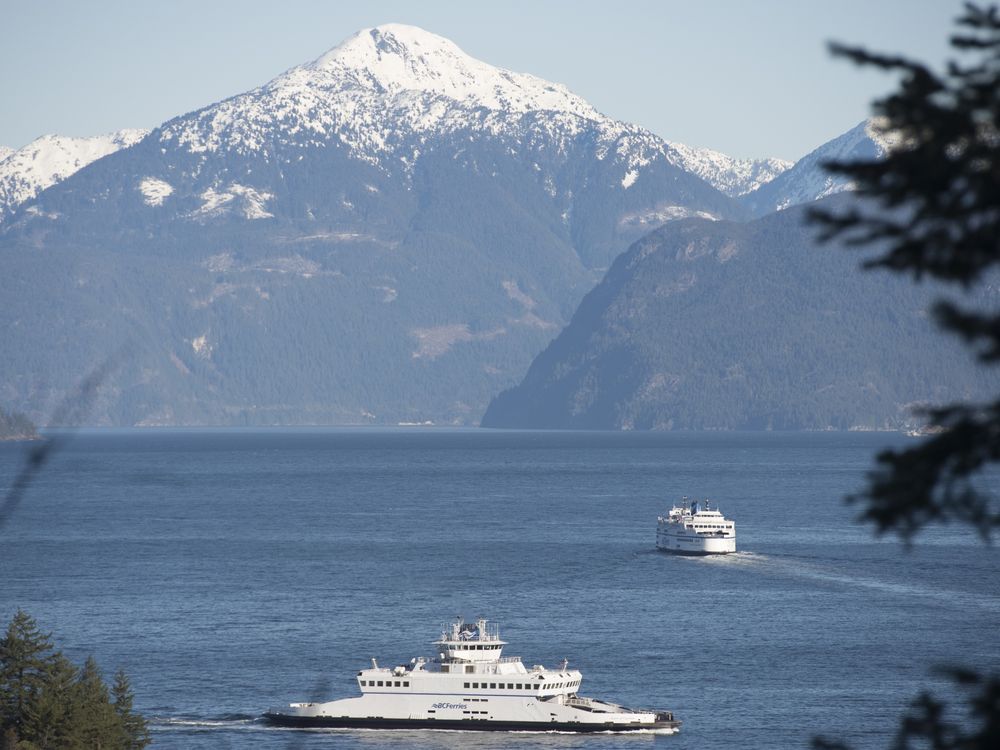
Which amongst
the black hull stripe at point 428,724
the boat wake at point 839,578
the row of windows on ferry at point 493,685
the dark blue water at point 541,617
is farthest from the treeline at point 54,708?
the boat wake at point 839,578

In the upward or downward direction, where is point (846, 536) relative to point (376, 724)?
upward

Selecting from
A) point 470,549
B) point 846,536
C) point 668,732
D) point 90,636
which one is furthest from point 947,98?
point 846,536

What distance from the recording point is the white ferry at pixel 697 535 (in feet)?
529

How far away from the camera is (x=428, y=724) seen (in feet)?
277

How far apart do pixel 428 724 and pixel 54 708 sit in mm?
28311

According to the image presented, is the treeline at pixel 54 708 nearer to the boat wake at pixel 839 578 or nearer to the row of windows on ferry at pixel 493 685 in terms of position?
the row of windows on ferry at pixel 493 685

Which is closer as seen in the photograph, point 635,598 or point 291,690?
point 291,690

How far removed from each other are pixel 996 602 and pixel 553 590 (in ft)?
96.9

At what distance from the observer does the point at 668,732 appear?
78250 mm

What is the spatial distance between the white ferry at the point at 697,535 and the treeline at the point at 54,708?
9960 centimetres

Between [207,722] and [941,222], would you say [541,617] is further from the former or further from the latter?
[941,222]

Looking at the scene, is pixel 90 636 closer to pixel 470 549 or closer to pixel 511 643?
pixel 511 643

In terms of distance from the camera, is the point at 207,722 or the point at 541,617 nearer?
the point at 207,722

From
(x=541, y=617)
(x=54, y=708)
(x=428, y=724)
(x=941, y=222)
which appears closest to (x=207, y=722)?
(x=428, y=724)
